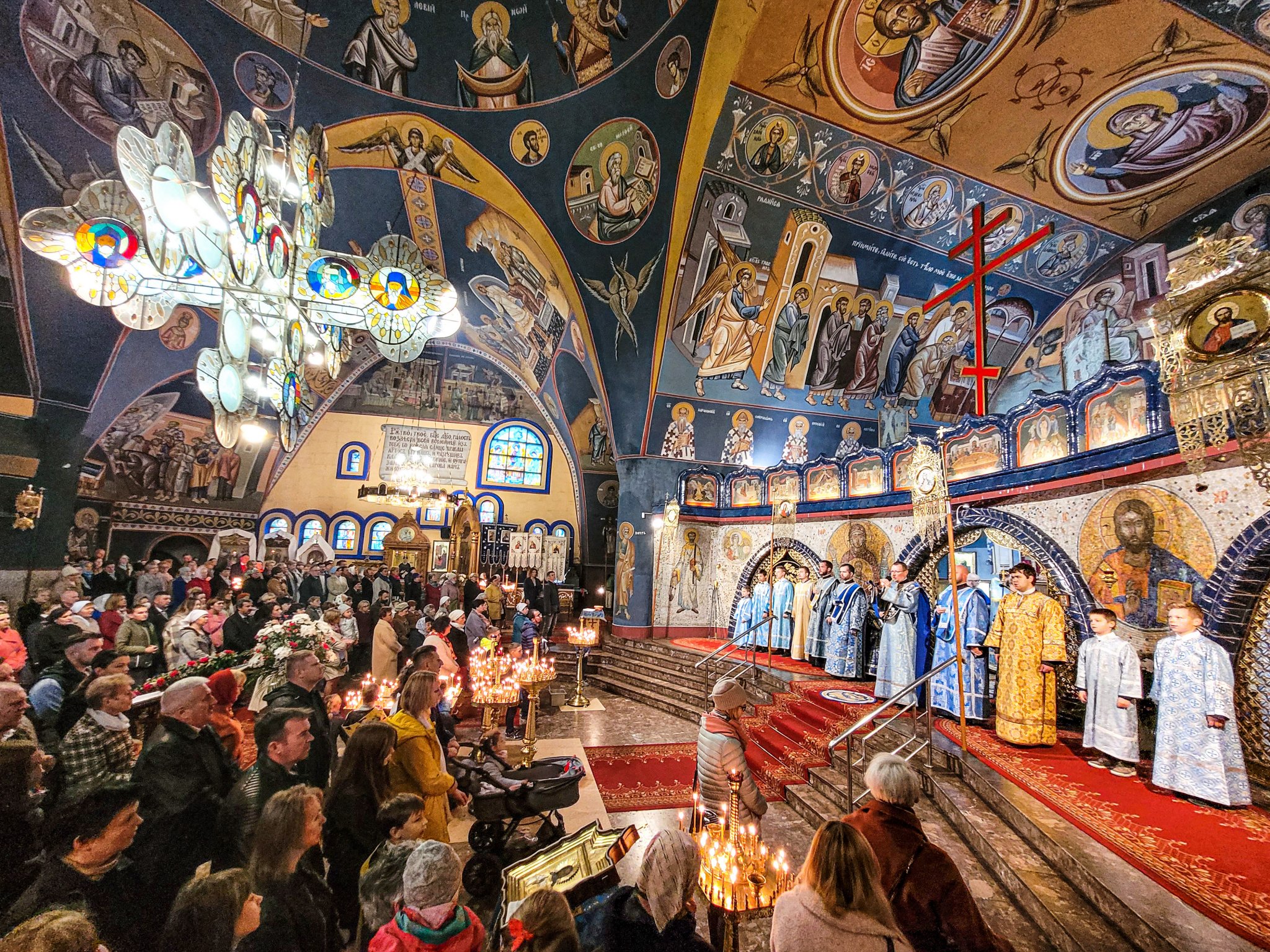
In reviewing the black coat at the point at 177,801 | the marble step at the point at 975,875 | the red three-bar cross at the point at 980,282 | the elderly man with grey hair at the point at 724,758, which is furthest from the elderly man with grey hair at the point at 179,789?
the red three-bar cross at the point at 980,282

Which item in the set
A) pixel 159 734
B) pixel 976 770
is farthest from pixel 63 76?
pixel 976 770

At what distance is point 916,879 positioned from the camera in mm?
2234

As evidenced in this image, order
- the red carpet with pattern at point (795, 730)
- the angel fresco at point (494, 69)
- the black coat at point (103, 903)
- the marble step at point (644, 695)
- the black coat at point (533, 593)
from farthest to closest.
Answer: the black coat at point (533, 593) < the marble step at point (644, 695) < the angel fresco at point (494, 69) < the red carpet with pattern at point (795, 730) < the black coat at point (103, 903)

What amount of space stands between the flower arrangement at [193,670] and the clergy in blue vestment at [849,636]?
8.81 meters

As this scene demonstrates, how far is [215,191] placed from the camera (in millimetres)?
3729

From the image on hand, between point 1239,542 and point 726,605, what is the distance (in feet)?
31.2

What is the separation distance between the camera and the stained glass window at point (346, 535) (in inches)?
786

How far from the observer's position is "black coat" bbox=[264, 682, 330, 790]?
3098mm

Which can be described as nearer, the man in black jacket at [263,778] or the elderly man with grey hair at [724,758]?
the man in black jacket at [263,778]

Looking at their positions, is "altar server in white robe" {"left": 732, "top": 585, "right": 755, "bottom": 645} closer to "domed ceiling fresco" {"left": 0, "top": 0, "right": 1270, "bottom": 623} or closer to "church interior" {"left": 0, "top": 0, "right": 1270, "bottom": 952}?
"church interior" {"left": 0, "top": 0, "right": 1270, "bottom": 952}

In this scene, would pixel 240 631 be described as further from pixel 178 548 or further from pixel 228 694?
pixel 178 548

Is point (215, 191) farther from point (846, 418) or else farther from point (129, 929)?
point (846, 418)

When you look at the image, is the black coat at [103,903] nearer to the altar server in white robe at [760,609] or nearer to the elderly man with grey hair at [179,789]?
Result: the elderly man with grey hair at [179,789]

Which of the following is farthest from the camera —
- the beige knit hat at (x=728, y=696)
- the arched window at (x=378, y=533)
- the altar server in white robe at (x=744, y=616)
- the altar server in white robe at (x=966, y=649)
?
the arched window at (x=378, y=533)
